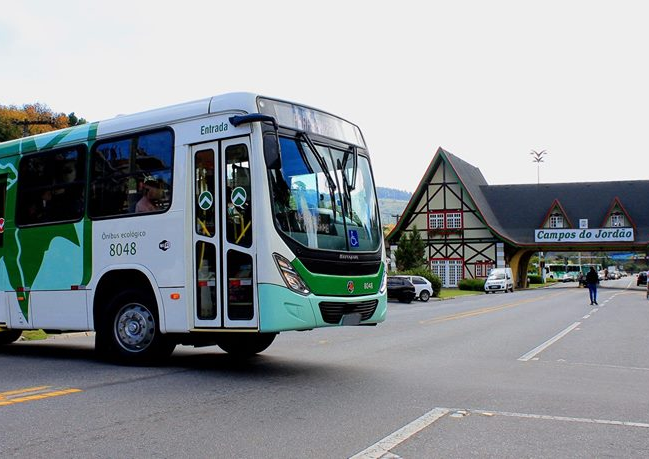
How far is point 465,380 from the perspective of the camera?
9.32m

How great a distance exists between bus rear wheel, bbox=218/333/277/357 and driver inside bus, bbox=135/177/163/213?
247 centimetres

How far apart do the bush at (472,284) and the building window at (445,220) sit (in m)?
5.86

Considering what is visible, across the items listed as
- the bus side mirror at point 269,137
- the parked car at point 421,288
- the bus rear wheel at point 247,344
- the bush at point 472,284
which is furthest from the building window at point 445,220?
the bus side mirror at point 269,137

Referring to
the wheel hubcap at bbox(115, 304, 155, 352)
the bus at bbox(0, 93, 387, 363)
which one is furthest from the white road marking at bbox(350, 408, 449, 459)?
the wheel hubcap at bbox(115, 304, 155, 352)

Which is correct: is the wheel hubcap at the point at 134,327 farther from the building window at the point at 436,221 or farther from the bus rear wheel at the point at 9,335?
the building window at the point at 436,221

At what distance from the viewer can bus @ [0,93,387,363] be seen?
8.93m

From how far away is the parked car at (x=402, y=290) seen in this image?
132 ft

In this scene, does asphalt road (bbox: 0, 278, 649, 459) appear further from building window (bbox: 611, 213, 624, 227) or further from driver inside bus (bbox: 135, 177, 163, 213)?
building window (bbox: 611, 213, 624, 227)

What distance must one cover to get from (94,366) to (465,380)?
16.7 feet

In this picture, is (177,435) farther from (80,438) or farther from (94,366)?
(94,366)

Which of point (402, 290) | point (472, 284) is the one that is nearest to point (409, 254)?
point (472, 284)

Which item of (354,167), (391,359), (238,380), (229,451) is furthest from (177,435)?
(391,359)

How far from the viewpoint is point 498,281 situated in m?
55.8

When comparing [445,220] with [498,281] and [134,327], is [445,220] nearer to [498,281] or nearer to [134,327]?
[498,281]
